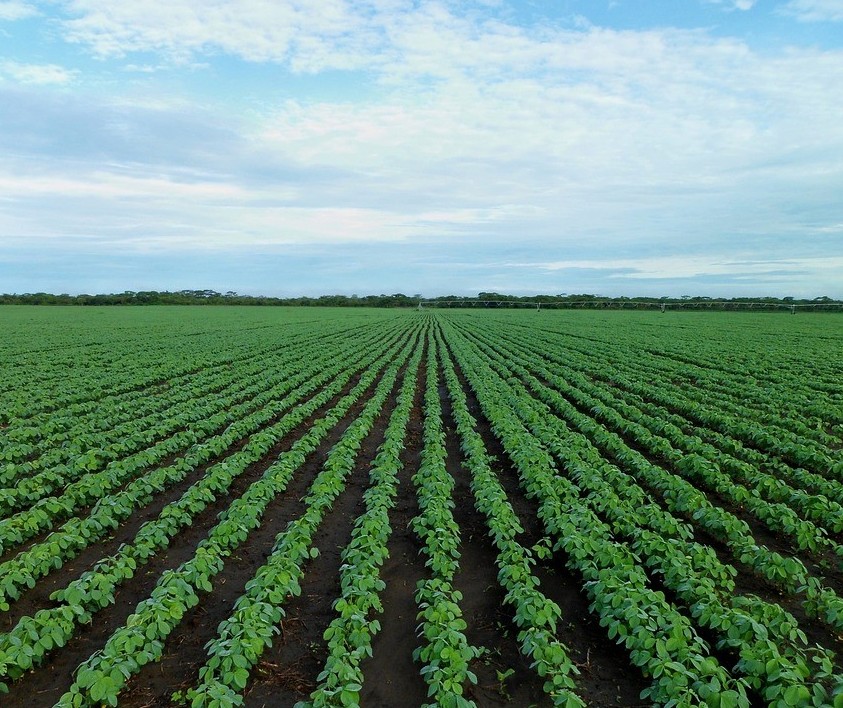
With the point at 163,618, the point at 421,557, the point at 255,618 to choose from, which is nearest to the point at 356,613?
the point at 255,618

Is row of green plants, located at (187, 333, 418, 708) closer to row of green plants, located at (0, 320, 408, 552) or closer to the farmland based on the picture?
the farmland

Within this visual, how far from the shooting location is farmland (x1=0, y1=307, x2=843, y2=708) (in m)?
4.40

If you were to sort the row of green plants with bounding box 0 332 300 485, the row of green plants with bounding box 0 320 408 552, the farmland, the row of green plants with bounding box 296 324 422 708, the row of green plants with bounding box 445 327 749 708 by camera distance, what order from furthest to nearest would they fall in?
1. the row of green plants with bounding box 0 332 300 485
2. the row of green plants with bounding box 0 320 408 552
3. the farmland
4. the row of green plants with bounding box 296 324 422 708
5. the row of green plants with bounding box 445 327 749 708

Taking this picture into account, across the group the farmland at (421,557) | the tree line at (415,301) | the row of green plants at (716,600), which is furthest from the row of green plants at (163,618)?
the tree line at (415,301)

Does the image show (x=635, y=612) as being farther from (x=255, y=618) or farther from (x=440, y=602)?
(x=255, y=618)

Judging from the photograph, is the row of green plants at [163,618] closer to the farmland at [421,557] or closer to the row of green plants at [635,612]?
the farmland at [421,557]

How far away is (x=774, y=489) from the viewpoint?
774 cm

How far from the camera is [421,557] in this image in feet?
22.5

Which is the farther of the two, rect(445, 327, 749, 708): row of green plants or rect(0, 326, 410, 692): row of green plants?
rect(0, 326, 410, 692): row of green plants

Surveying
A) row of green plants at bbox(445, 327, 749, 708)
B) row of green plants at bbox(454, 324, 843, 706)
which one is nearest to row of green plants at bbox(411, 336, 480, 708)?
row of green plants at bbox(445, 327, 749, 708)

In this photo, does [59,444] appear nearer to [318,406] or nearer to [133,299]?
[318,406]

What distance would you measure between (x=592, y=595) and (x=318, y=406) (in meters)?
10.8

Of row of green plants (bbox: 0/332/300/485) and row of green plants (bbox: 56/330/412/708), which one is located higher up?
row of green plants (bbox: 0/332/300/485)

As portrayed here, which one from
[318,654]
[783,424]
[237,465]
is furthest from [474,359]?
[318,654]
